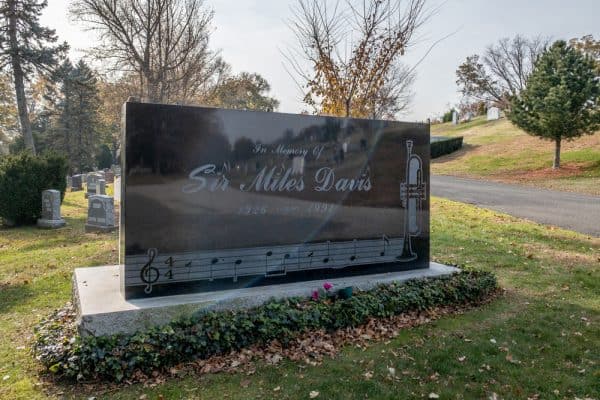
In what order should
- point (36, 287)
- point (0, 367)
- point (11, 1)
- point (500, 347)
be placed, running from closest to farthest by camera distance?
point (0, 367), point (500, 347), point (36, 287), point (11, 1)

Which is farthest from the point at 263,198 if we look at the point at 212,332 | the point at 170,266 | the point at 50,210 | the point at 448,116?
the point at 448,116

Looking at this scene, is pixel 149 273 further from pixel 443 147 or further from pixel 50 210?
pixel 443 147

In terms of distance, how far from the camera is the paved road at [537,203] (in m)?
11.8

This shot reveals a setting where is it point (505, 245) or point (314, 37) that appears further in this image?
point (314, 37)

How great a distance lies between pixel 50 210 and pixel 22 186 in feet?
3.71

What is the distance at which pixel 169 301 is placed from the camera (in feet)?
13.9

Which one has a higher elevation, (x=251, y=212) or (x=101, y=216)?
(x=251, y=212)

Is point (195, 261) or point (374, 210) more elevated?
point (374, 210)

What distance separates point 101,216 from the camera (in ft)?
39.4

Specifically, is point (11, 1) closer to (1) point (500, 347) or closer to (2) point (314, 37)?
(2) point (314, 37)

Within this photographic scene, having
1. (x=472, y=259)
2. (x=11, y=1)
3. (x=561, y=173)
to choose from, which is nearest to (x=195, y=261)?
(x=472, y=259)

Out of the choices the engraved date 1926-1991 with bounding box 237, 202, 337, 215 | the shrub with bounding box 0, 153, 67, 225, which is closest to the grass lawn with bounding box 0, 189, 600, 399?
the engraved date 1926-1991 with bounding box 237, 202, 337, 215

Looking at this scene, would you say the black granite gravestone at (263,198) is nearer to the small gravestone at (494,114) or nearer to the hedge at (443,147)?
the hedge at (443,147)

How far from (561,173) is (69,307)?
Answer: 86.7 feet
